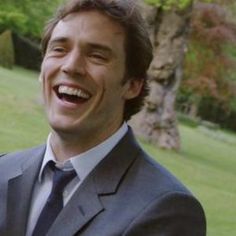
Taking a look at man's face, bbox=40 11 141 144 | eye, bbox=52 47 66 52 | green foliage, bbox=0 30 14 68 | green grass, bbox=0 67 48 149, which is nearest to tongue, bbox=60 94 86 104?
man's face, bbox=40 11 141 144

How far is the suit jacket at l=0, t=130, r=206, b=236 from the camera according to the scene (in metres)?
2.05

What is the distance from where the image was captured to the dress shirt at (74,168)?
7.13 ft

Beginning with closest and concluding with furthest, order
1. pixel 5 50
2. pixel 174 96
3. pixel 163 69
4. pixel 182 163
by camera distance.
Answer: pixel 182 163 < pixel 163 69 < pixel 174 96 < pixel 5 50

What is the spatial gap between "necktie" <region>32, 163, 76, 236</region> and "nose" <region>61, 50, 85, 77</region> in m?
0.30

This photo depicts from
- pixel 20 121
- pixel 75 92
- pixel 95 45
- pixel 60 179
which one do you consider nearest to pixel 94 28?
Answer: pixel 95 45

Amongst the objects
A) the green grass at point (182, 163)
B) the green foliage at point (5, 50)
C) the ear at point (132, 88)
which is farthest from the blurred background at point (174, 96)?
the green foliage at point (5, 50)

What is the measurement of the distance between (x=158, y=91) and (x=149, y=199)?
14314 mm

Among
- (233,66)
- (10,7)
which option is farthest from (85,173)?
(233,66)

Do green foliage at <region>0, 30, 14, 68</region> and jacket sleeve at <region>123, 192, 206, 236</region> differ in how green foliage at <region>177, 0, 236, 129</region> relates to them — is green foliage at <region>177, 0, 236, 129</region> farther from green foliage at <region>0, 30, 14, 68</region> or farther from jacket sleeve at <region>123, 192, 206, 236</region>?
jacket sleeve at <region>123, 192, 206, 236</region>

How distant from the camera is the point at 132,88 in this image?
225cm

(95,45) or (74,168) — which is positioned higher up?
(95,45)

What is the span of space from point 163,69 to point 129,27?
14076 mm

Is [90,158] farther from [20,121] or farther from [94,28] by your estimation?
[20,121]

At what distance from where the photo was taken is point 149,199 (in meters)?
2.08
